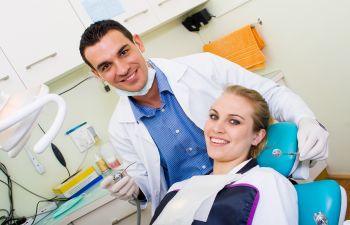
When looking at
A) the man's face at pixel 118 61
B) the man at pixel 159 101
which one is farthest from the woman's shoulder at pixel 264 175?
the man's face at pixel 118 61

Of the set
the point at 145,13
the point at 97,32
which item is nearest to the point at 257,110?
the point at 97,32

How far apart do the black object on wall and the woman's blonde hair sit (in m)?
1.13

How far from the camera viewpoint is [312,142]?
1.01 metres

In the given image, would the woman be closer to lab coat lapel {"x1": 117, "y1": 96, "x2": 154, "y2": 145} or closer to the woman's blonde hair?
the woman's blonde hair

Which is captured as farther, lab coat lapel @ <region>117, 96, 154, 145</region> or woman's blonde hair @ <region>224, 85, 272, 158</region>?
lab coat lapel @ <region>117, 96, 154, 145</region>

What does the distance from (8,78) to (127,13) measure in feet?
2.41

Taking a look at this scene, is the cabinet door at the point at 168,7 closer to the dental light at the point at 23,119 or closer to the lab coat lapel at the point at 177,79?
the lab coat lapel at the point at 177,79

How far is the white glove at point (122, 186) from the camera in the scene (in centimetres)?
131

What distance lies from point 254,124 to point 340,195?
43 cm

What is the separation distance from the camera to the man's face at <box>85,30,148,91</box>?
127 cm

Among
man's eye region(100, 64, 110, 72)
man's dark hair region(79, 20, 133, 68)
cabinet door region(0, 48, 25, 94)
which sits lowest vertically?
man's eye region(100, 64, 110, 72)

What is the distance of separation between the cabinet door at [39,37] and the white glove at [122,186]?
72cm

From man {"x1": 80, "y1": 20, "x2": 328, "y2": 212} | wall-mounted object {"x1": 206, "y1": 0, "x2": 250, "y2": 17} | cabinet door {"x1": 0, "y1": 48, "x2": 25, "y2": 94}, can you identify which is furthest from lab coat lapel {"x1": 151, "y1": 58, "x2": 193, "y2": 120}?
wall-mounted object {"x1": 206, "y1": 0, "x2": 250, "y2": 17}

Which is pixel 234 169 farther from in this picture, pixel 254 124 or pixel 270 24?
pixel 270 24
